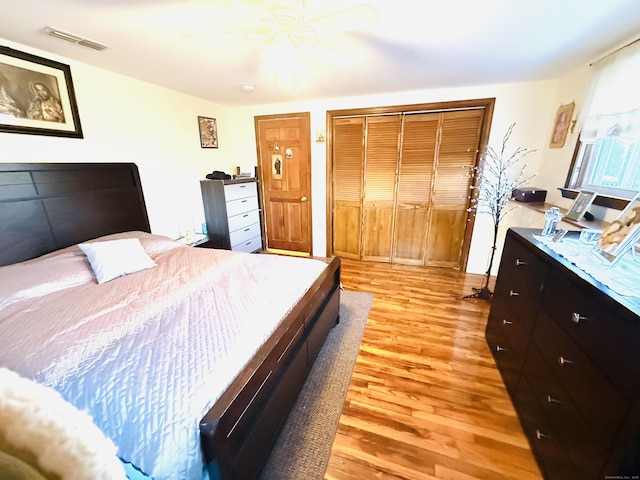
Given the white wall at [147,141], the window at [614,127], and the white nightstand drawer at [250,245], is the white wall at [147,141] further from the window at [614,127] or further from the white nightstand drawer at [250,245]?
the window at [614,127]

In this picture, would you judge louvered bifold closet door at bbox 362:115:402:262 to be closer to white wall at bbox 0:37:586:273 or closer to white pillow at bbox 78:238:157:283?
white wall at bbox 0:37:586:273

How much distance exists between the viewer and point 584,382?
3.14 ft

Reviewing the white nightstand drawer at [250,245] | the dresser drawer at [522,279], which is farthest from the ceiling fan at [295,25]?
the white nightstand drawer at [250,245]

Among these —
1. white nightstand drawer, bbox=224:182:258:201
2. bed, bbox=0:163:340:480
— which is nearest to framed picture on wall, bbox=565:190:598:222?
bed, bbox=0:163:340:480

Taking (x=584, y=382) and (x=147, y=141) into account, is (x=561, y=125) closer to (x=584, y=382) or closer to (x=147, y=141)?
(x=584, y=382)

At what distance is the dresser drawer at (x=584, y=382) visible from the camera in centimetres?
82

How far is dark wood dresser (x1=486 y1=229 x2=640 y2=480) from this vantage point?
795 mm

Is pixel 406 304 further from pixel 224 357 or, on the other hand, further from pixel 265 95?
pixel 265 95

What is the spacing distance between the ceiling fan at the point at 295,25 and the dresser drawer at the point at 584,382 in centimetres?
167

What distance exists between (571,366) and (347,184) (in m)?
2.89

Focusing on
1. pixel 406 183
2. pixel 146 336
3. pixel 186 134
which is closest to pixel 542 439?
pixel 146 336

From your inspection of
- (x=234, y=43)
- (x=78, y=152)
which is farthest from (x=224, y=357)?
(x=78, y=152)

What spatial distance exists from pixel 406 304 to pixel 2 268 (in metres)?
3.07

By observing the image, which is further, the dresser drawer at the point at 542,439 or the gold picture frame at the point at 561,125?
the gold picture frame at the point at 561,125
